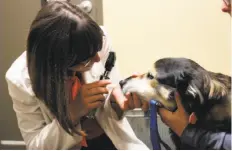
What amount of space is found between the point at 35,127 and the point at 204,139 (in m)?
0.51

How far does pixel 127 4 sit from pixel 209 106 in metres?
0.40

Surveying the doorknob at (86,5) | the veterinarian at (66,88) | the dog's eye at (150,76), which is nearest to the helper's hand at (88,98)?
the veterinarian at (66,88)

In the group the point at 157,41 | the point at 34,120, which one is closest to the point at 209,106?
the point at 157,41

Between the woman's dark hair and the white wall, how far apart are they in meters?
0.16

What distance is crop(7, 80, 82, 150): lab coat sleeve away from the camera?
36.7 inches

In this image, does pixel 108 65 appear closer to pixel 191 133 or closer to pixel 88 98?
pixel 88 98

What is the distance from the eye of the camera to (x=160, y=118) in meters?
0.92

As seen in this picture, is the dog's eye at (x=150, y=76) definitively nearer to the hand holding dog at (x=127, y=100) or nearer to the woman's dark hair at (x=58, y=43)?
the hand holding dog at (x=127, y=100)

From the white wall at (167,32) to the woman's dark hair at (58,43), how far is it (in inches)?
6.3

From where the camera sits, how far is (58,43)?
0.85 meters

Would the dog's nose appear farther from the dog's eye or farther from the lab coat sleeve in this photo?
the lab coat sleeve

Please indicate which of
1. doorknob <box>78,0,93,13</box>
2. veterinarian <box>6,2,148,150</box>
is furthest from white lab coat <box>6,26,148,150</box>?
doorknob <box>78,0,93,13</box>

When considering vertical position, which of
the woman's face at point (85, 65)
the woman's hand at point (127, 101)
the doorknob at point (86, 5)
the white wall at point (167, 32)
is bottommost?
the woman's hand at point (127, 101)

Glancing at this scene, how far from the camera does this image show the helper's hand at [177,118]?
89cm
